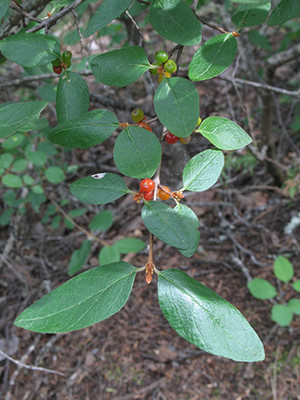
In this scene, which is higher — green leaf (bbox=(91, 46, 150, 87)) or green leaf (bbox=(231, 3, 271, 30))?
green leaf (bbox=(231, 3, 271, 30))

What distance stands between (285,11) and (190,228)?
0.61m

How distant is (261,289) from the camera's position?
2.02 m

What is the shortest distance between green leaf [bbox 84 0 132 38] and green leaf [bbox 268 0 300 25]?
1.30ft

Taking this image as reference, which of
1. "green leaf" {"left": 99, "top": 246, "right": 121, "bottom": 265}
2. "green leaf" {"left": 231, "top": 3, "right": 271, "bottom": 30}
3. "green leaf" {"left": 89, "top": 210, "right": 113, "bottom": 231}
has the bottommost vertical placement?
"green leaf" {"left": 99, "top": 246, "right": 121, "bottom": 265}

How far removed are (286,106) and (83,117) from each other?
9.06ft

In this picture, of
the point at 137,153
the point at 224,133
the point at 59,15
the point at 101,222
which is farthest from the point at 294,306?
the point at 59,15

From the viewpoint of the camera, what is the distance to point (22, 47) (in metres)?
0.77

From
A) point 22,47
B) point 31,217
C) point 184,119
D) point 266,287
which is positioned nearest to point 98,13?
point 22,47

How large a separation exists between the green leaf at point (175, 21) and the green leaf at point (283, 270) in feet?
5.46

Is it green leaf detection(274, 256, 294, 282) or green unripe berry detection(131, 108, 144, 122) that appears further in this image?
green leaf detection(274, 256, 294, 282)

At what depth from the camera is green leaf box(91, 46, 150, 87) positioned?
75 cm

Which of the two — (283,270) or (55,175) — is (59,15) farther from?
(283,270)

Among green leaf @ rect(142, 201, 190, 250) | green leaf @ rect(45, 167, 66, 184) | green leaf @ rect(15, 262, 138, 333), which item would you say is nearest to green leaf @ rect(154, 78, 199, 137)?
green leaf @ rect(142, 201, 190, 250)

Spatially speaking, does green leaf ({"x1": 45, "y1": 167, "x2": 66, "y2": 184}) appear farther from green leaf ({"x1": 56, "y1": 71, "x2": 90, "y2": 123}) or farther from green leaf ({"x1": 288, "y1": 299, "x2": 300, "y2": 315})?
green leaf ({"x1": 288, "y1": 299, "x2": 300, "y2": 315})
